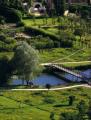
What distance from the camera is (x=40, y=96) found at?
95.5 meters

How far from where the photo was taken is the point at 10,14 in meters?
147

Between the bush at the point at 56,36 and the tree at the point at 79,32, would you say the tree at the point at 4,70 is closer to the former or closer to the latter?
the bush at the point at 56,36

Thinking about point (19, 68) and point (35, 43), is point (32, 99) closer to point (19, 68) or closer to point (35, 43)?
point (19, 68)

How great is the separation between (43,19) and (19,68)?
48487mm

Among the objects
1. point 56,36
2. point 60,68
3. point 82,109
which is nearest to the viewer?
point 82,109

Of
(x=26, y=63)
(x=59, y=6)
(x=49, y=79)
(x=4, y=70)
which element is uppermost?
(x=26, y=63)

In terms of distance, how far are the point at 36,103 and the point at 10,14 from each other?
190 ft

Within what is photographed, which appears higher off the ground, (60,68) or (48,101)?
(48,101)

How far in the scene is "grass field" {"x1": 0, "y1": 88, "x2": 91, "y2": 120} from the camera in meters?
84.8

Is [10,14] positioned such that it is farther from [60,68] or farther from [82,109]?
[82,109]

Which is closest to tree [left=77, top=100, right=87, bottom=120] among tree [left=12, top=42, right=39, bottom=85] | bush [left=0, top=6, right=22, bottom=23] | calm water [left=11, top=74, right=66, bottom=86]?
tree [left=12, top=42, right=39, bottom=85]

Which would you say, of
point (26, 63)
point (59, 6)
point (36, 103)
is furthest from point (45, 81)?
point (59, 6)

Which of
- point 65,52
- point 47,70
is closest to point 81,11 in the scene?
point 65,52

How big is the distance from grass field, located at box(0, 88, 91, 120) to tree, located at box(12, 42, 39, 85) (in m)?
6.09
